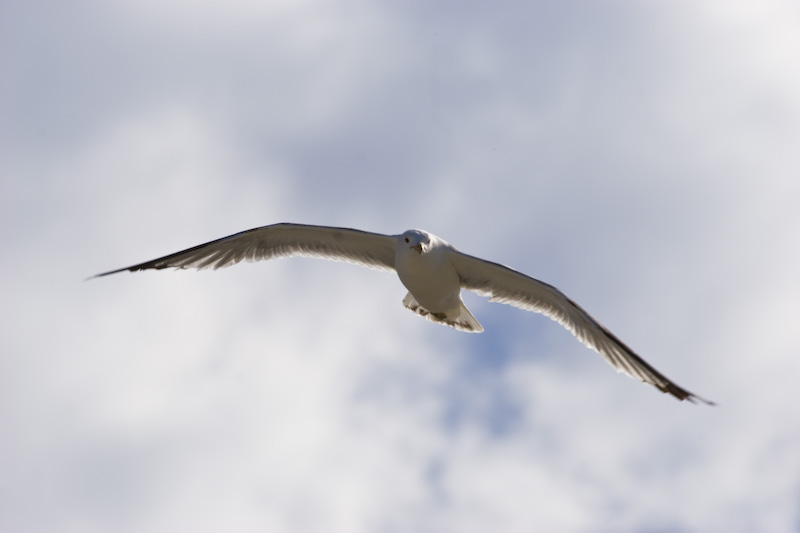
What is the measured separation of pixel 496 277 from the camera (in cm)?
1387

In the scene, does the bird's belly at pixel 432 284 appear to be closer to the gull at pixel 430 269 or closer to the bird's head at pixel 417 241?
the gull at pixel 430 269

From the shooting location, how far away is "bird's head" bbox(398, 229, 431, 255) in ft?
41.9

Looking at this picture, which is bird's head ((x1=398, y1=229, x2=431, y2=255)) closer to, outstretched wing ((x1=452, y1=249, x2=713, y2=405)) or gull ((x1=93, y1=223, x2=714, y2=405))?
gull ((x1=93, y1=223, x2=714, y2=405))

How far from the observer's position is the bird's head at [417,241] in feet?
41.9

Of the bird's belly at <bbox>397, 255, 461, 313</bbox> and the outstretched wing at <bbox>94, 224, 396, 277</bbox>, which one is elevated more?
the outstretched wing at <bbox>94, 224, 396, 277</bbox>

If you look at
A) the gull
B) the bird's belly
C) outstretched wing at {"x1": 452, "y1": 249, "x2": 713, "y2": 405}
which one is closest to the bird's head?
the gull

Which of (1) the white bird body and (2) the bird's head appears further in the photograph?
(1) the white bird body

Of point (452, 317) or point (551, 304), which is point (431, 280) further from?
point (551, 304)

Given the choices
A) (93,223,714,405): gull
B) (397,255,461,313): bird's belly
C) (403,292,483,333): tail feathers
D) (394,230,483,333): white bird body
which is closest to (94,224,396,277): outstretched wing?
(93,223,714,405): gull

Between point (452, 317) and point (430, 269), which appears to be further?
point (452, 317)

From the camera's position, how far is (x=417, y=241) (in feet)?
41.9

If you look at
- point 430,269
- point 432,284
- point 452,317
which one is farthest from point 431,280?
point 452,317

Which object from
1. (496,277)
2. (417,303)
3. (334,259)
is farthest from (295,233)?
(496,277)

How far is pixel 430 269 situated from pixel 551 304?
208cm
